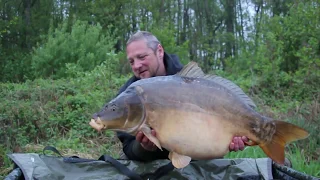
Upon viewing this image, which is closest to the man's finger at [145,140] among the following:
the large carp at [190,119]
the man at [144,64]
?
the large carp at [190,119]

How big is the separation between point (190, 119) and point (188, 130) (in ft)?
0.14

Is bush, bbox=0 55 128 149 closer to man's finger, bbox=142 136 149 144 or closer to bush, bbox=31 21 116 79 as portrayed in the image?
man's finger, bbox=142 136 149 144

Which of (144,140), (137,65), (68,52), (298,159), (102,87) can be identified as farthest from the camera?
(68,52)

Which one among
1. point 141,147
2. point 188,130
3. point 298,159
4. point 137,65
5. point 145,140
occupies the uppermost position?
point 137,65

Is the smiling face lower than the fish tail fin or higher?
higher

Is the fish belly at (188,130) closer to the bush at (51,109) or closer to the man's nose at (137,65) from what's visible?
the man's nose at (137,65)

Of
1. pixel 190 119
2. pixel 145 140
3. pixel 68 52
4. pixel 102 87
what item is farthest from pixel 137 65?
pixel 68 52

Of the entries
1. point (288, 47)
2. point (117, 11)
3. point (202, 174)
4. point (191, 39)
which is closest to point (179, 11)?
point (191, 39)

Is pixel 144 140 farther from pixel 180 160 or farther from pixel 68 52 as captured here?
pixel 68 52

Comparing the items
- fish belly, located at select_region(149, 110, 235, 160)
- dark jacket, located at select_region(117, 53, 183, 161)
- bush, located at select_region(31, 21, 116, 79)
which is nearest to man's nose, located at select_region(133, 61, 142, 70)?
dark jacket, located at select_region(117, 53, 183, 161)

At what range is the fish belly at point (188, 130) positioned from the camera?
5.91ft

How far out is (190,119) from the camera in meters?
1.81

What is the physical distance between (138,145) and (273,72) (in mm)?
5619

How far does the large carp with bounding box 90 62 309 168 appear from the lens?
1.80m
